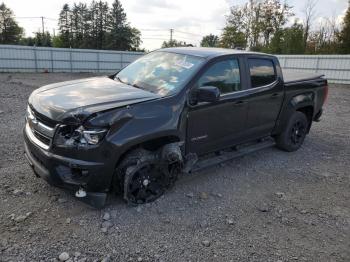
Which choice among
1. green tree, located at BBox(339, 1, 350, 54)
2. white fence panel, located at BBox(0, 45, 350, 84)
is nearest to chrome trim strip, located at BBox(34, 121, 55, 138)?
white fence panel, located at BBox(0, 45, 350, 84)

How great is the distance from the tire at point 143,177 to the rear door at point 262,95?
5.70 feet

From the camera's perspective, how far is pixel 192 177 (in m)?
4.55

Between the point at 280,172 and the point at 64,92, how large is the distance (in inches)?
141

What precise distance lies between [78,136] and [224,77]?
2232 millimetres

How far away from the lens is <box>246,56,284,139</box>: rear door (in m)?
4.68

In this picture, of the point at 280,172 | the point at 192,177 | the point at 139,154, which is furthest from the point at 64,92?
the point at 280,172

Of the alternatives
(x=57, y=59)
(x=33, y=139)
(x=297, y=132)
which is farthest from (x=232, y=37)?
(x=33, y=139)

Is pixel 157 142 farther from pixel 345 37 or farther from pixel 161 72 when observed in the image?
pixel 345 37

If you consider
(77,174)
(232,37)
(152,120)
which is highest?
(232,37)

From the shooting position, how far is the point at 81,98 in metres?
3.39

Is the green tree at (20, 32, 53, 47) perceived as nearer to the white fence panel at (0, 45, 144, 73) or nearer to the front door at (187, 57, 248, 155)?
the white fence panel at (0, 45, 144, 73)

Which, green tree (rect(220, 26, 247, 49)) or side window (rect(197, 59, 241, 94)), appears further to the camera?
green tree (rect(220, 26, 247, 49))

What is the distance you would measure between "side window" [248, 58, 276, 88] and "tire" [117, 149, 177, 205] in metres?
2.05

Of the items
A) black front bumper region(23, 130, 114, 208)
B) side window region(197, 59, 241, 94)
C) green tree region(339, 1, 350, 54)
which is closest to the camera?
black front bumper region(23, 130, 114, 208)
